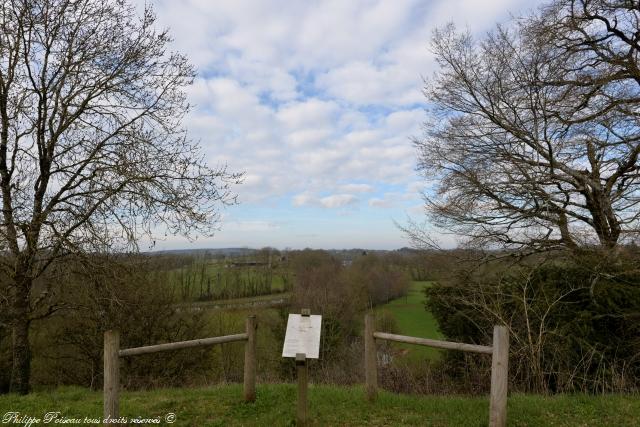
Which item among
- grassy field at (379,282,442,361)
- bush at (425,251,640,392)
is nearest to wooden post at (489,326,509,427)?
bush at (425,251,640,392)

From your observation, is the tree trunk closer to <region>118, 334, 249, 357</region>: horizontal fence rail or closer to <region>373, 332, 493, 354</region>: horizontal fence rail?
<region>118, 334, 249, 357</region>: horizontal fence rail

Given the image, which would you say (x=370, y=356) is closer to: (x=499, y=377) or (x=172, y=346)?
(x=499, y=377)

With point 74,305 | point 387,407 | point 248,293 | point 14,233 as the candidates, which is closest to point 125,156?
point 14,233

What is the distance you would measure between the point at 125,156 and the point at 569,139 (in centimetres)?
1149

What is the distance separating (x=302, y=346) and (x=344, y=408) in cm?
120

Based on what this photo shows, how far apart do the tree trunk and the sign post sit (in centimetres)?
736

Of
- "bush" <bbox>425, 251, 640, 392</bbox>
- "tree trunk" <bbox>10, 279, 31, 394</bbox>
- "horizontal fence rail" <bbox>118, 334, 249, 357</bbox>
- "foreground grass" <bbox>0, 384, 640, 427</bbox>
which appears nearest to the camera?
"horizontal fence rail" <bbox>118, 334, 249, 357</bbox>

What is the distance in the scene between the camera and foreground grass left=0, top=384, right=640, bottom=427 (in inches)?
200

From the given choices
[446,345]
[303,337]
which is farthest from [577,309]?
[303,337]

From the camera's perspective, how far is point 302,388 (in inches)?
195

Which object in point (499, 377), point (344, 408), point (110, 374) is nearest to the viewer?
point (499, 377)

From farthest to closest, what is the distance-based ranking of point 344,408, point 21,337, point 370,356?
point 21,337 → point 370,356 → point 344,408

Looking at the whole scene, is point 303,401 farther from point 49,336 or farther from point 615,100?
point 49,336

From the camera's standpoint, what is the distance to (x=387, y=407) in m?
5.51
